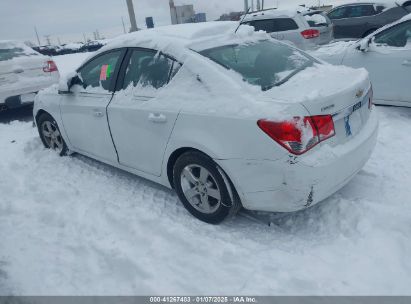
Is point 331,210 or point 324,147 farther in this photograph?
point 331,210

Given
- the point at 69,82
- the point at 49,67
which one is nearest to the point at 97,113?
the point at 69,82

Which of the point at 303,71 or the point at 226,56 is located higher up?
the point at 226,56

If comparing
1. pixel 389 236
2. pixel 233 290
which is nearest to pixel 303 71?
pixel 389 236

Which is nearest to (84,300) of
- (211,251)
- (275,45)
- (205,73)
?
(211,251)

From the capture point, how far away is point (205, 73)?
10.0 ft

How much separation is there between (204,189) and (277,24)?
8.39 m

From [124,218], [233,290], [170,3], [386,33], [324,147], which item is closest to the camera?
[233,290]

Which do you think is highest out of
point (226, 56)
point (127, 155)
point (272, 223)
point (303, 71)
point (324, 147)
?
point (226, 56)

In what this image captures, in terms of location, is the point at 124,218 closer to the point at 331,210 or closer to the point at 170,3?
the point at 331,210

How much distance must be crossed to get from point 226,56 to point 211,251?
171cm

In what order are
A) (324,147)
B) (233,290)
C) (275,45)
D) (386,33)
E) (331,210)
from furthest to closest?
1. (386,33)
2. (275,45)
3. (331,210)
4. (324,147)
5. (233,290)

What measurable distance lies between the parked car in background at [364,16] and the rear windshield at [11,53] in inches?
401

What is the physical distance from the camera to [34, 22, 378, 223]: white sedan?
267 centimetres

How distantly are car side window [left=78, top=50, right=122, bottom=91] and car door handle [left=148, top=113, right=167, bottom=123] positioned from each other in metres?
0.87
